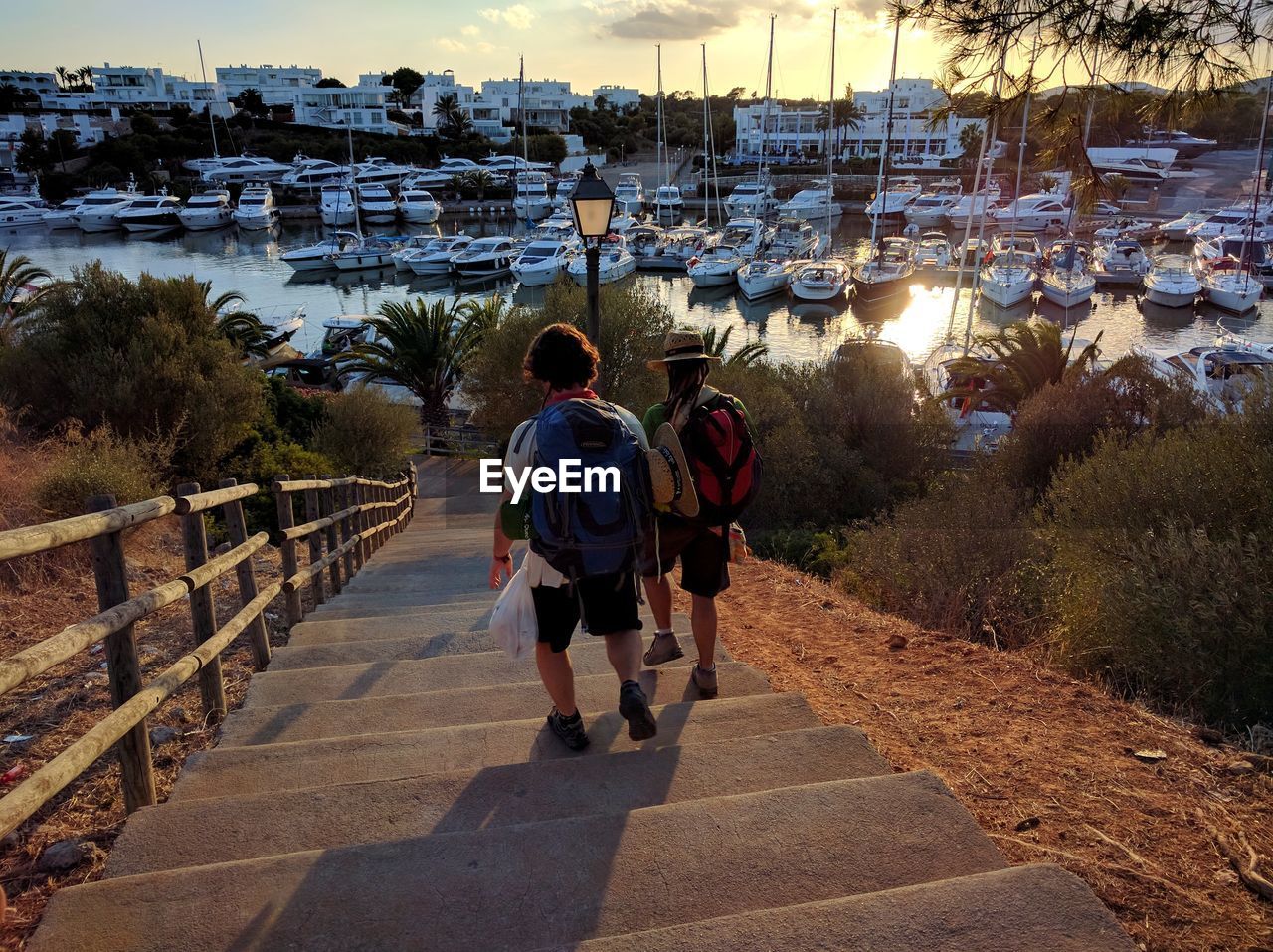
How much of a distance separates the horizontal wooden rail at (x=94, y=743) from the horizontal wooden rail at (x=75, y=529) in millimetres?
564

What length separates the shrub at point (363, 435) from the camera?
55.0 ft

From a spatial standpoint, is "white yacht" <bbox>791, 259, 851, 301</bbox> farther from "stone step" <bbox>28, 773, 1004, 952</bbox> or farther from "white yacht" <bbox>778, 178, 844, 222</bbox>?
"stone step" <bbox>28, 773, 1004, 952</bbox>

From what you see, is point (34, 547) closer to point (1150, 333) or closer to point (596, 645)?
point (596, 645)

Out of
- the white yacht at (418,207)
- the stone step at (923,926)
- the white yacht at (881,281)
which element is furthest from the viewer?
the white yacht at (418,207)

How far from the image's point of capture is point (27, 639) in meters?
5.45

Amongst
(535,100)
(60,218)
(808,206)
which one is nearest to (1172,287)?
(808,206)

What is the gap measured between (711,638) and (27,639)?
4.44m

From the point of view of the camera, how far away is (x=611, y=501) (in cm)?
301

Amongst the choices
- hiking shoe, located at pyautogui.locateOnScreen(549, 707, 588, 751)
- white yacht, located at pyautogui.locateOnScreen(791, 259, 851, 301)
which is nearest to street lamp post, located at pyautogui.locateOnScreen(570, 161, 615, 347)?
hiking shoe, located at pyautogui.locateOnScreen(549, 707, 588, 751)

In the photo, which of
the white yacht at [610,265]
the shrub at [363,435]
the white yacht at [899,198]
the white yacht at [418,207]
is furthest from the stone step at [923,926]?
the white yacht at [418,207]

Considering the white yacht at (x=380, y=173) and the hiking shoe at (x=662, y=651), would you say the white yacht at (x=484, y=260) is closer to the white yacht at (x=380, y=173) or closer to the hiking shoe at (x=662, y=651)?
the white yacht at (x=380, y=173)

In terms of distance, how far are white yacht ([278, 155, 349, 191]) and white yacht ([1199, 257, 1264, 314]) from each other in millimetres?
65040

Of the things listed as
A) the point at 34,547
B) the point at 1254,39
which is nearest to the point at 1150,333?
the point at 1254,39

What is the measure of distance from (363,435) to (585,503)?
1510 cm
